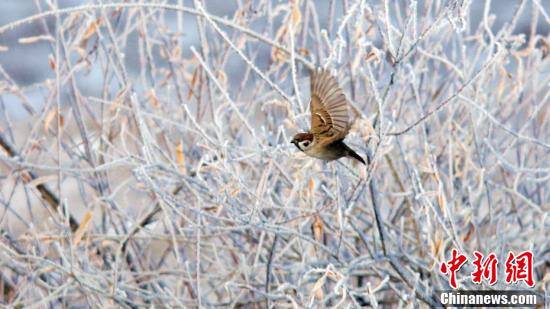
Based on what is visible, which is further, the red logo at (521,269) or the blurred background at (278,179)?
the red logo at (521,269)

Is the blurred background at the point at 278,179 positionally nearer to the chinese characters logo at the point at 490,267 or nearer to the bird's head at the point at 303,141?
the chinese characters logo at the point at 490,267

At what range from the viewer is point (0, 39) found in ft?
25.0

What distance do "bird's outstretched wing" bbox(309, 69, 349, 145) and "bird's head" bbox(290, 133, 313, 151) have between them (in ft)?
0.05

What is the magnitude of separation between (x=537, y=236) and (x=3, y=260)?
143cm

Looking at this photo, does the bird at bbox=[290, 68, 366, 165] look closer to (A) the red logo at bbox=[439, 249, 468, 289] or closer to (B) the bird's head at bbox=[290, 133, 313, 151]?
(B) the bird's head at bbox=[290, 133, 313, 151]

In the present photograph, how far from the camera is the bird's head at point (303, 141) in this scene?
2059 mm

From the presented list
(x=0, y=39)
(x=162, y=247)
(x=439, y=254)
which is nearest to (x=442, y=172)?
(x=439, y=254)

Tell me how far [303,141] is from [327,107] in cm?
9

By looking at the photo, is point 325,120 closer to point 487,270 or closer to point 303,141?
point 303,141

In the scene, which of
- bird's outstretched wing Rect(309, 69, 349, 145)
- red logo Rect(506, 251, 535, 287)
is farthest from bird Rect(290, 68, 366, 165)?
red logo Rect(506, 251, 535, 287)

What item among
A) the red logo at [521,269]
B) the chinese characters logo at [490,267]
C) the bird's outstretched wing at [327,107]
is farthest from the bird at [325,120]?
the red logo at [521,269]

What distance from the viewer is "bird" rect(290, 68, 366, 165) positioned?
79.2 inches

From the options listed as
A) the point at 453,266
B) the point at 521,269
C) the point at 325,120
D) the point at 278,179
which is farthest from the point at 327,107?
the point at 278,179

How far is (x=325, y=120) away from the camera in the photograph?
204 centimetres
